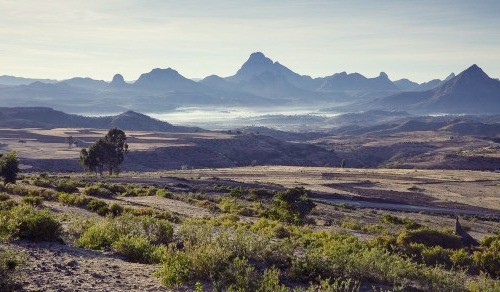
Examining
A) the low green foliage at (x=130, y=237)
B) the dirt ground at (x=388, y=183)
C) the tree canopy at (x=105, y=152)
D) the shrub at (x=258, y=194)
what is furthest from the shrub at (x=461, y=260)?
the tree canopy at (x=105, y=152)

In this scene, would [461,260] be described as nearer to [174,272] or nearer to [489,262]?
[489,262]

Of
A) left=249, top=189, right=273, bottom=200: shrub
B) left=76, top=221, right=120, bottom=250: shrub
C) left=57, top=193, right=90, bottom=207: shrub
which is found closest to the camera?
left=76, top=221, right=120, bottom=250: shrub

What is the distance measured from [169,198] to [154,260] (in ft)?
79.6

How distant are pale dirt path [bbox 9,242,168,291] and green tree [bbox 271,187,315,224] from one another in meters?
18.7

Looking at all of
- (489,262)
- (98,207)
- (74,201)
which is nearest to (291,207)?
(98,207)

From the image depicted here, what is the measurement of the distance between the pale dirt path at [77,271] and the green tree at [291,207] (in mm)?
18658

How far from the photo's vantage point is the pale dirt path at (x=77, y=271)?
1106 centimetres

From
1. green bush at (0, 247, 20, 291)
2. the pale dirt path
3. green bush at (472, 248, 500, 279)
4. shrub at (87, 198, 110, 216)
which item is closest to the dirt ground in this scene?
shrub at (87, 198, 110, 216)

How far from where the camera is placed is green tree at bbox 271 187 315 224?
104ft

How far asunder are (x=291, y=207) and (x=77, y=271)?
2232 centimetres

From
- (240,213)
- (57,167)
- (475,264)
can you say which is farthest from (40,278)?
(57,167)

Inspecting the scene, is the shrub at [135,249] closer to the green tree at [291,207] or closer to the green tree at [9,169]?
the green tree at [291,207]

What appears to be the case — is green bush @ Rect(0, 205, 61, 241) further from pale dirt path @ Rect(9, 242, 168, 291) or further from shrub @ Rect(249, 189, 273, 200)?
shrub @ Rect(249, 189, 273, 200)

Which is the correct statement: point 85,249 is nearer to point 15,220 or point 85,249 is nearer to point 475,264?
point 15,220
